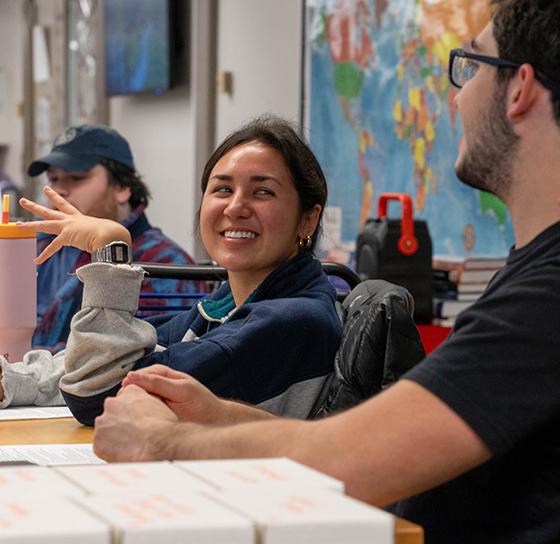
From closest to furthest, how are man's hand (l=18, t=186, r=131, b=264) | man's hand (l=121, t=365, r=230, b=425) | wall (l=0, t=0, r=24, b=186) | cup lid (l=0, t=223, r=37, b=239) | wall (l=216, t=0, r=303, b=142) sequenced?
man's hand (l=121, t=365, r=230, b=425)
man's hand (l=18, t=186, r=131, b=264)
cup lid (l=0, t=223, r=37, b=239)
wall (l=216, t=0, r=303, b=142)
wall (l=0, t=0, r=24, b=186)

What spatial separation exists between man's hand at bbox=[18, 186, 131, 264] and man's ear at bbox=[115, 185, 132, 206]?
146 cm

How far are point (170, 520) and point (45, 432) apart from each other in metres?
1.06

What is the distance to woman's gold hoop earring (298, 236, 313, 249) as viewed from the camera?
217cm

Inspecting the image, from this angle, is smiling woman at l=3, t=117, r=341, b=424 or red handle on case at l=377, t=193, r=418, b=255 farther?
red handle on case at l=377, t=193, r=418, b=255

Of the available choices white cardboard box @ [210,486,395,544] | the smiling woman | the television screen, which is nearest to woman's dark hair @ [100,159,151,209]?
the smiling woman

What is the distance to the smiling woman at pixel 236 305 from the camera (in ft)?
6.13

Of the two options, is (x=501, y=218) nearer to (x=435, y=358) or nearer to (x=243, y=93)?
(x=243, y=93)

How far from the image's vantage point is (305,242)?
2.17m

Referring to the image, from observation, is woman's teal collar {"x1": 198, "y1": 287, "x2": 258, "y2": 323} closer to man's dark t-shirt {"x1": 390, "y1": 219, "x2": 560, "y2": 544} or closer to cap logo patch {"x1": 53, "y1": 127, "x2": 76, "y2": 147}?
man's dark t-shirt {"x1": 390, "y1": 219, "x2": 560, "y2": 544}

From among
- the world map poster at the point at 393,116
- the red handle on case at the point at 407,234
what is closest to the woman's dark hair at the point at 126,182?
the world map poster at the point at 393,116

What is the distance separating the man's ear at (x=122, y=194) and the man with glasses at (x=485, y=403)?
2136mm

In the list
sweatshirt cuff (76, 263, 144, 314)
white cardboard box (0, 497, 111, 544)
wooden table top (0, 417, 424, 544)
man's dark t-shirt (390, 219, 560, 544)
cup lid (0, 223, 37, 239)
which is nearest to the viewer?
white cardboard box (0, 497, 111, 544)

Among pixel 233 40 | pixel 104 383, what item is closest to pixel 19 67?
pixel 233 40

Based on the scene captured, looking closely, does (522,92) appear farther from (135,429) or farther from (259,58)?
(259,58)
